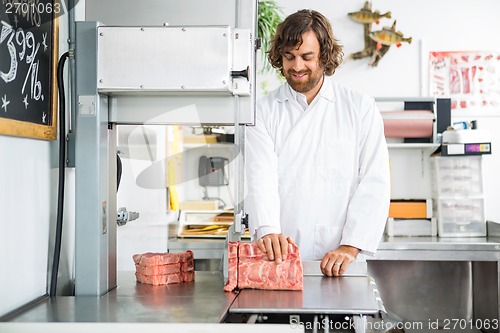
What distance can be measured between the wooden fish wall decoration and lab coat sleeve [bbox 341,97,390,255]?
228 cm

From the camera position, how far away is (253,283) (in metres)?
2.01

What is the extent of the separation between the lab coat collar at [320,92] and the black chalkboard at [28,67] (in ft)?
3.31

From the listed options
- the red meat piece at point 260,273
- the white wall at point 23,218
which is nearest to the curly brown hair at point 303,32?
the red meat piece at point 260,273

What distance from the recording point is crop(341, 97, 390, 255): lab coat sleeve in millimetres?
2484

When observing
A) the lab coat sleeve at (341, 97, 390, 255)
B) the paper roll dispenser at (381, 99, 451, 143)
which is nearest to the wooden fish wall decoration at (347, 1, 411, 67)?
the paper roll dispenser at (381, 99, 451, 143)

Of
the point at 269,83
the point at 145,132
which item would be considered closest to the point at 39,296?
the point at 145,132

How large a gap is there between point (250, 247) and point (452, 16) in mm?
3436

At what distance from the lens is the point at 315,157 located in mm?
2641

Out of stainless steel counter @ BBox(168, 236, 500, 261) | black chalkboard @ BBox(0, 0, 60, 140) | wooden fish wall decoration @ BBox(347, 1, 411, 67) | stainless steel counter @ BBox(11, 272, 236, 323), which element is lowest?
stainless steel counter @ BBox(168, 236, 500, 261)

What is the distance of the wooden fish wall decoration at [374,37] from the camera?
4734 millimetres

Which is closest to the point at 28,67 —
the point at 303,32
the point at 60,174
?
the point at 60,174

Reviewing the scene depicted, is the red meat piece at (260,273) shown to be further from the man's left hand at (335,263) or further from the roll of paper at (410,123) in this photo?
the roll of paper at (410,123)

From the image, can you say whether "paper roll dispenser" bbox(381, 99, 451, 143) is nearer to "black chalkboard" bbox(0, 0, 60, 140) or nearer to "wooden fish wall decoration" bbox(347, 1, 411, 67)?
"wooden fish wall decoration" bbox(347, 1, 411, 67)

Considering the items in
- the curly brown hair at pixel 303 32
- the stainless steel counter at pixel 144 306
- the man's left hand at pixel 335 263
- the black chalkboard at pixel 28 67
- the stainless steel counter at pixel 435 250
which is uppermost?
the curly brown hair at pixel 303 32
